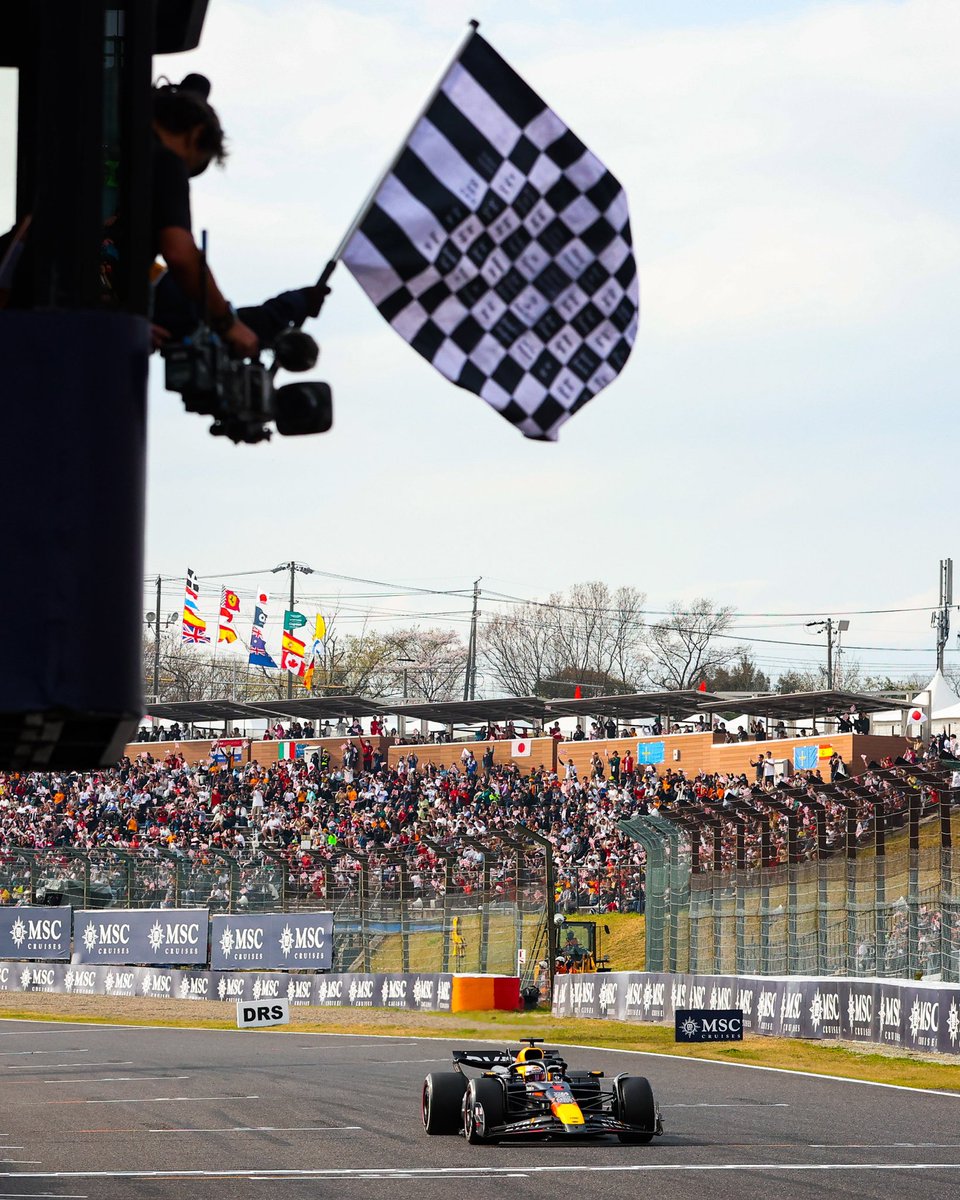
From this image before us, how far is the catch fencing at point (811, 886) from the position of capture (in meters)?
20.6

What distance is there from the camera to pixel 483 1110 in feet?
43.1

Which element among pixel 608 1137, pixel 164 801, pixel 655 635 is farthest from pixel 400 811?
pixel 655 635

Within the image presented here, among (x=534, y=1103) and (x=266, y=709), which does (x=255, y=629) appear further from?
(x=534, y=1103)

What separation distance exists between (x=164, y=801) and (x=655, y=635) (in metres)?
53.4

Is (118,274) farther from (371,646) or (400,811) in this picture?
(371,646)

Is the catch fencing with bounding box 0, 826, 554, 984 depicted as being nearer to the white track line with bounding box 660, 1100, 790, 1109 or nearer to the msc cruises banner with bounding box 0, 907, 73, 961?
the msc cruises banner with bounding box 0, 907, 73, 961

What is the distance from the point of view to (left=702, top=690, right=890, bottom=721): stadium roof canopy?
136ft

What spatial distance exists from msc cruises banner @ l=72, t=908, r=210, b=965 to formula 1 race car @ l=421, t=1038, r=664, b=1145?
70.6 feet

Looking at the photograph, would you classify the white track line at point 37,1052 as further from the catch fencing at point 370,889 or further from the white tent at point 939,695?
the white tent at point 939,695

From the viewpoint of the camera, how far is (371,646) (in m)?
99.3

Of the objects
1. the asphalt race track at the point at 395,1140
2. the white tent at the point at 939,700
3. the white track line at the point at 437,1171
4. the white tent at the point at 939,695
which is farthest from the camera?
the white tent at the point at 939,695

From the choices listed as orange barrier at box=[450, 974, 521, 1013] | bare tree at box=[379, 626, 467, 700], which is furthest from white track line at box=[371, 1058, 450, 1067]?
bare tree at box=[379, 626, 467, 700]

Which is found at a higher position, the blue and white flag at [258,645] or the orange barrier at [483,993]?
the blue and white flag at [258,645]

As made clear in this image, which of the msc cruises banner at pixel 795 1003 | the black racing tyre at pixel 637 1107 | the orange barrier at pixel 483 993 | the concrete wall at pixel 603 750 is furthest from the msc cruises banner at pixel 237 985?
the black racing tyre at pixel 637 1107
